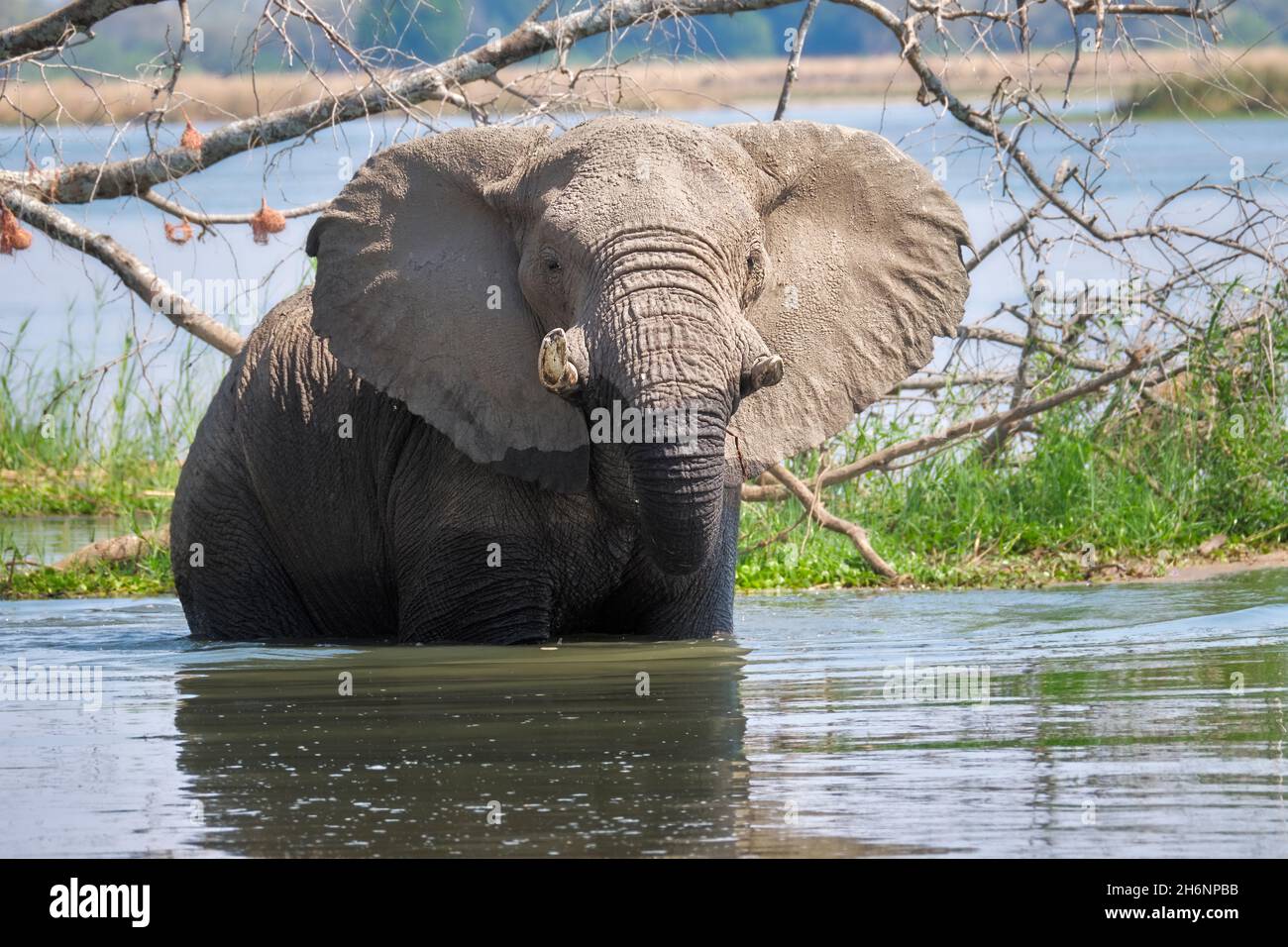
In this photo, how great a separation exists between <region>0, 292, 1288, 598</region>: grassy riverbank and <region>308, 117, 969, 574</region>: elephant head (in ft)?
8.02

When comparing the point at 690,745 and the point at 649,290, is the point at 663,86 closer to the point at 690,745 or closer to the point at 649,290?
the point at 649,290

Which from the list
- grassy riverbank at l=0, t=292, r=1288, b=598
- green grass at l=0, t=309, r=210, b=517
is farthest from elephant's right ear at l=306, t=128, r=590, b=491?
green grass at l=0, t=309, r=210, b=517

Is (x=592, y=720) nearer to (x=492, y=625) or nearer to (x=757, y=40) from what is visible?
(x=492, y=625)

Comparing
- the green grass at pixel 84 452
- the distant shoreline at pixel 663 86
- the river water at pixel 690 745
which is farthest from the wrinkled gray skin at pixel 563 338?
the green grass at pixel 84 452

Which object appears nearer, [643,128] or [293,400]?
[643,128]

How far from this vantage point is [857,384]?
7.88m

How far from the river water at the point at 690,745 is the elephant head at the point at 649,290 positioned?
0.77 metres

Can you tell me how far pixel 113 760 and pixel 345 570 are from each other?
296cm

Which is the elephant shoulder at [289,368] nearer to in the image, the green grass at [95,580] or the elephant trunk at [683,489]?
the elephant trunk at [683,489]

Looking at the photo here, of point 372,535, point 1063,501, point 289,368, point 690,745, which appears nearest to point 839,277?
point 372,535

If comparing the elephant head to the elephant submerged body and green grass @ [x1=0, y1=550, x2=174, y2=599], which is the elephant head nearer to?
the elephant submerged body

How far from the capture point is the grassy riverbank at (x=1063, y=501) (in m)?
10.3

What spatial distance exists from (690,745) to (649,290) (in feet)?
5.57

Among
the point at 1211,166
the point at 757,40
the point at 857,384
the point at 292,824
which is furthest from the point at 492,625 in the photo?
the point at 757,40
